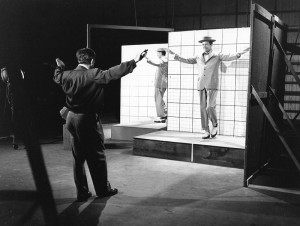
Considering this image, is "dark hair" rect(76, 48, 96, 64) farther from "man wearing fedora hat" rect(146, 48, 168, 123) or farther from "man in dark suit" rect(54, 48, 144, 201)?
"man wearing fedora hat" rect(146, 48, 168, 123)

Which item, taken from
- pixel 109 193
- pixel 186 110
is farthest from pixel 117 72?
pixel 186 110

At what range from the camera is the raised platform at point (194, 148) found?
613 cm

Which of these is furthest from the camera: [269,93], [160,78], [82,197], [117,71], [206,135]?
[160,78]

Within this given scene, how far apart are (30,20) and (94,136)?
8132 mm

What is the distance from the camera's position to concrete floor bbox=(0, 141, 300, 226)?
3.76 m

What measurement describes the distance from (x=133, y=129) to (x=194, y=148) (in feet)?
8.38

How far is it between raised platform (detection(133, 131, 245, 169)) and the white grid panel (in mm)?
2599

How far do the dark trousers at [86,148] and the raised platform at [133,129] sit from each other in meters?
3.92

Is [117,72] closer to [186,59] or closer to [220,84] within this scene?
[186,59]

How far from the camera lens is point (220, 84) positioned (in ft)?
24.4

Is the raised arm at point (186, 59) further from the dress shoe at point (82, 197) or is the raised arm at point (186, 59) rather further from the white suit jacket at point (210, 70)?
the dress shoe at point (82, 197)

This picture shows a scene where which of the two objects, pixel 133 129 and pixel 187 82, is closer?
pixel 187 82

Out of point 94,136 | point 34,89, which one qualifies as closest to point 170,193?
point 94,136

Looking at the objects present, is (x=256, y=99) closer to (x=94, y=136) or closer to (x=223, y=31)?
(x=94, y=136)
